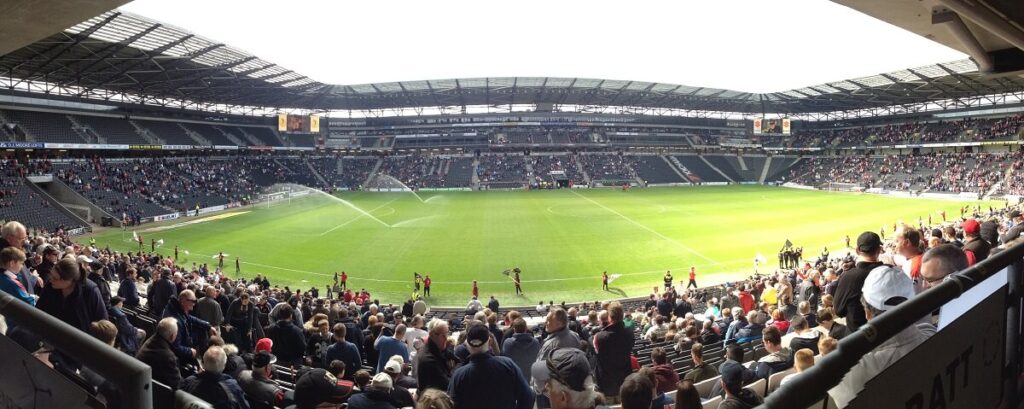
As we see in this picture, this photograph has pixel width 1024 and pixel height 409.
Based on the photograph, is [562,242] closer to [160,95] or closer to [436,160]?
[160,95]

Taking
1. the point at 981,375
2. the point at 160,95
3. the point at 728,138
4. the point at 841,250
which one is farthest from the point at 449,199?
the point at 728,138

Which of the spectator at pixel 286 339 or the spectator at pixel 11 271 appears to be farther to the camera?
the spectator at pixel 286 339

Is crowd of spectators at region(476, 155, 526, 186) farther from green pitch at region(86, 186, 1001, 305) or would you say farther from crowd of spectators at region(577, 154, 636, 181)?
green pitch at region(86, 186, 1001, 305)

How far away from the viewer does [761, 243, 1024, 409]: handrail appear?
141 cm

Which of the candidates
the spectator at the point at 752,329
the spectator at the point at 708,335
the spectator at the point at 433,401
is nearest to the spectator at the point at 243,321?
the spectator at the point at 433,401

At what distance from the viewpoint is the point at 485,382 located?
175 inches

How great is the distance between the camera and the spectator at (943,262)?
3611 mm

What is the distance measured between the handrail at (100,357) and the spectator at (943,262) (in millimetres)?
4490

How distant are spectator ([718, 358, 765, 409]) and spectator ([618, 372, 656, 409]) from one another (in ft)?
2.37

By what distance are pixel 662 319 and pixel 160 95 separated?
221 ft

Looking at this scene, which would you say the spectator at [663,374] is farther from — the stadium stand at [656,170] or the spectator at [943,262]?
the stadium stand at [656,170]

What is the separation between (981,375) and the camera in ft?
9.09

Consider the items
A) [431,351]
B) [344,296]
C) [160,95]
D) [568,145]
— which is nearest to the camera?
[431,351]

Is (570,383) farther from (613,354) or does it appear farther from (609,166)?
(609,166)
